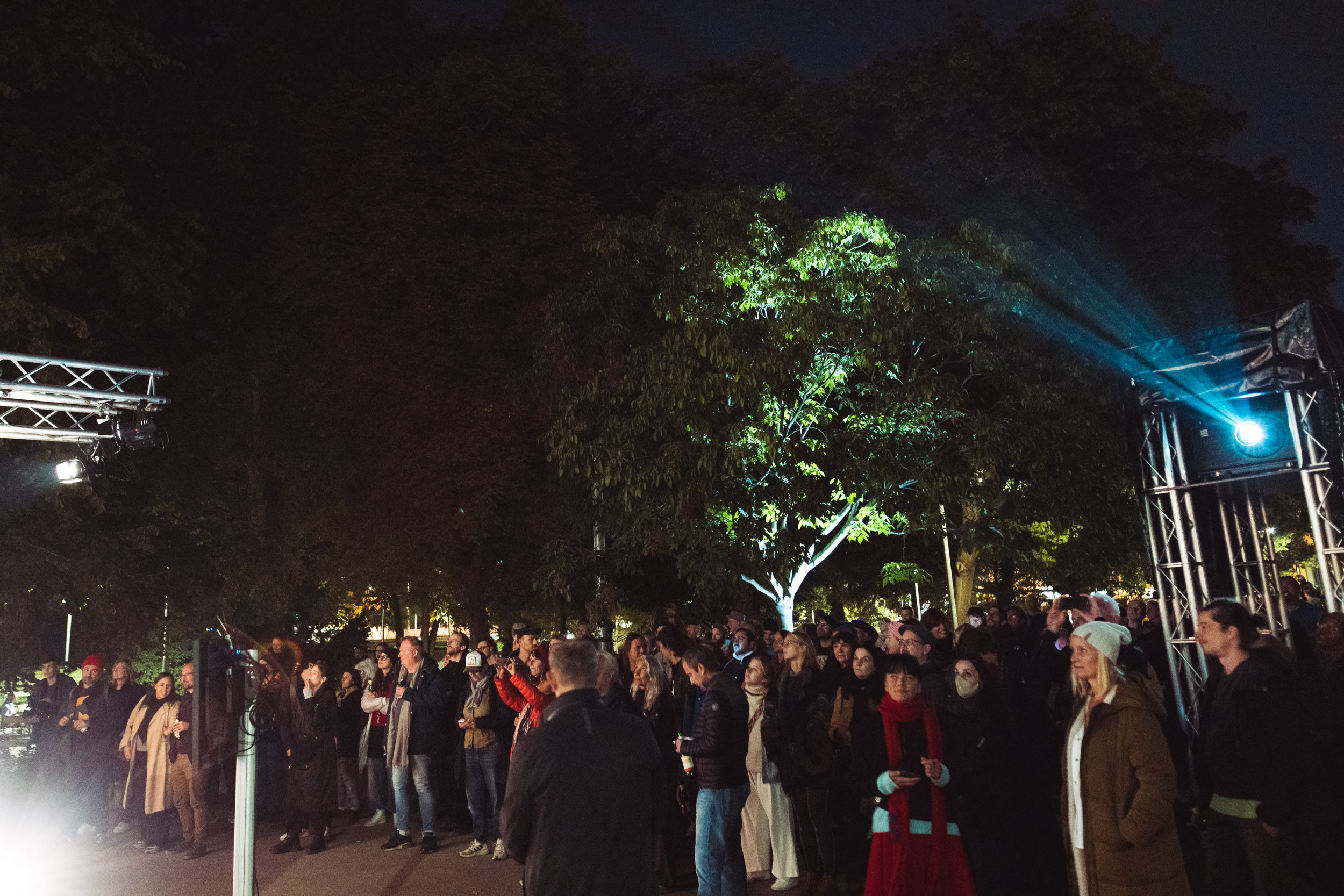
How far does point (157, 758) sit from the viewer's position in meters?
10.1

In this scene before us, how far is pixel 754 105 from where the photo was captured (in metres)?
20.2

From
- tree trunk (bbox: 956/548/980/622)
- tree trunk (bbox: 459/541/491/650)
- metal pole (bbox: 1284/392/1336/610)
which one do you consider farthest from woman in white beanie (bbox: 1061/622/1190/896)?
tree trunk (bbox: 956/548/980/622)

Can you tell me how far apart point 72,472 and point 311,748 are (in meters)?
5.61

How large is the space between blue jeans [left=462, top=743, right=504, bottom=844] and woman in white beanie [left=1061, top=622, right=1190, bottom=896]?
19.0 feet

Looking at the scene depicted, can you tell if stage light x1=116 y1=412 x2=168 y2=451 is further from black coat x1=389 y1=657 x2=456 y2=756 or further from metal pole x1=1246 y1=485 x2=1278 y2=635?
metal pole x1=1246 y1=485 x2=1278 y2=635

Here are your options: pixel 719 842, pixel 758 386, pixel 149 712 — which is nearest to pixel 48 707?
pixel 149 712

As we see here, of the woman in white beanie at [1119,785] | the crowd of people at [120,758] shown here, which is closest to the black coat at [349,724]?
the crowd of people at [120,758]

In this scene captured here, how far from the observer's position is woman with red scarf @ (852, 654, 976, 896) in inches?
200

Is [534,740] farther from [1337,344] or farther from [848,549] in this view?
[848,549]

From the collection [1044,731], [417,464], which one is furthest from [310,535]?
[1044,731]

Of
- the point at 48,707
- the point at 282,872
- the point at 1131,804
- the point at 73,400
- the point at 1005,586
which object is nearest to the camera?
the point at 1131,804

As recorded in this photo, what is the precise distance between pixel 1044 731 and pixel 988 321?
970 cm

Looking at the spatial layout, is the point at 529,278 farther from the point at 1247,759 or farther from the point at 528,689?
the point at 1247,759

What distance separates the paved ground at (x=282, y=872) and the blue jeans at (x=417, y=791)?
27cm
